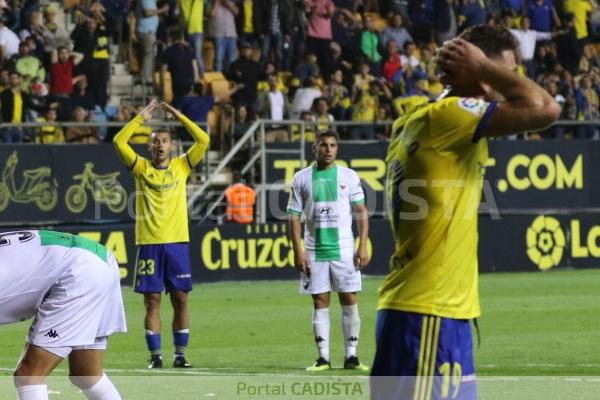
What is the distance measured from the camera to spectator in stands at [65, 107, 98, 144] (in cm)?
2380

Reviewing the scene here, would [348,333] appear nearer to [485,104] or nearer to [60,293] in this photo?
[60,293]

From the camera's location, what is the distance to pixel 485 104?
5539 millimetres

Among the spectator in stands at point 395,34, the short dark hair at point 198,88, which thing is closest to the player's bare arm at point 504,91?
the short dark hair at point 198,88

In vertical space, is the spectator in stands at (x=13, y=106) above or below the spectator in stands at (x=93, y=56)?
below

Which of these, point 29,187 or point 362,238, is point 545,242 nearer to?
point 29,187

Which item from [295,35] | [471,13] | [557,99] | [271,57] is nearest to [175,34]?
[271,57]

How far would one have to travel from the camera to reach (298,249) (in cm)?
1367

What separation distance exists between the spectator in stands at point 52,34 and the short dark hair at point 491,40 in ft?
65.3

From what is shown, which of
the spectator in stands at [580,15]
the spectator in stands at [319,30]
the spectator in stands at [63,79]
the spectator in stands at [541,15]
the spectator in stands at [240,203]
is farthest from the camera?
the spectator in stands at [580,15]

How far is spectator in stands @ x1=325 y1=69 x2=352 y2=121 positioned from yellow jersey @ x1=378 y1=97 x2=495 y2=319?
21.0 meters

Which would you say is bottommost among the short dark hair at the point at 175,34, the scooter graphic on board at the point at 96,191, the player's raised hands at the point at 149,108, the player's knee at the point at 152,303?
the player's knee at the point at 152,303

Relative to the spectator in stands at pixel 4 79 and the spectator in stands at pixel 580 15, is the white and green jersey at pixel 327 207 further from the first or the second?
the spectator in stands at pixel 580 15

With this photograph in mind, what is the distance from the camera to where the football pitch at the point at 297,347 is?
11555 millimetres

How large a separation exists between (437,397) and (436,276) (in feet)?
1.57
